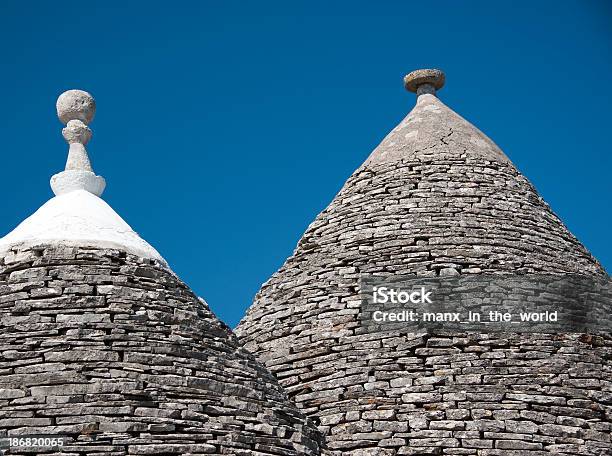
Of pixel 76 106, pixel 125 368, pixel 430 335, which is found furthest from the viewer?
pixel 430 335

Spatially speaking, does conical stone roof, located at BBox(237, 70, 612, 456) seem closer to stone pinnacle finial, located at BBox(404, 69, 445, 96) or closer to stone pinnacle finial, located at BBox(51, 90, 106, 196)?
stone pinnacle finial, located at BBox(404, 69, 445, 96)

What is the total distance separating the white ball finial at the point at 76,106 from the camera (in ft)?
49.8

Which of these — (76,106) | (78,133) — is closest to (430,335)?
(78,133)

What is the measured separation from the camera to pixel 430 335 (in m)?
16.3

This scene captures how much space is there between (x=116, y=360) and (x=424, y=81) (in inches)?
345

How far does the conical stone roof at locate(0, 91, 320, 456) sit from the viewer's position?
39.7 ft

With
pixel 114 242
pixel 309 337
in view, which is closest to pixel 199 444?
pixel 114 242

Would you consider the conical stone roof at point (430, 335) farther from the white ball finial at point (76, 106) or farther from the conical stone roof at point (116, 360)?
the white ball finial at point (76, 106)

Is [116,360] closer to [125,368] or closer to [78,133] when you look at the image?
[125,368]

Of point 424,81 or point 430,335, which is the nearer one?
point 430,335

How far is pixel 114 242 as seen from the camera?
13.8 metres

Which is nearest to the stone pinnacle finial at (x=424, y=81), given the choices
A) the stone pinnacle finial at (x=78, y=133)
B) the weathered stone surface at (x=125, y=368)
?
the stone pinnacle finial at (x=78, y=133)

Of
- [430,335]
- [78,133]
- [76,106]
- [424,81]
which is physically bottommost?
[430,335]

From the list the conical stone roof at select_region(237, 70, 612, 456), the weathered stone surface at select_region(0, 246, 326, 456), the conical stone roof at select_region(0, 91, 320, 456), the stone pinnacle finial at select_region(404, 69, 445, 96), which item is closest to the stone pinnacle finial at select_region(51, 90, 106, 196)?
the conical stone roof at select_region(0, 91, 320, 456)
